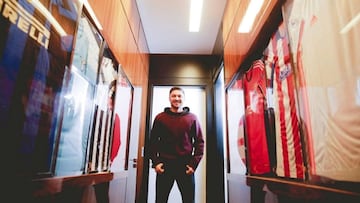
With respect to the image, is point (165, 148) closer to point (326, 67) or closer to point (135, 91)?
point (135, 91)

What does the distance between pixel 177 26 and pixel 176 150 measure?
1628 millimetres

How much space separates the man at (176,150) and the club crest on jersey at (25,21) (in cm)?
166

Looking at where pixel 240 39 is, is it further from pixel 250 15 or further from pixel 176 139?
pixel 176 139

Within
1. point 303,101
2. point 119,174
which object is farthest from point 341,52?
point 119,174

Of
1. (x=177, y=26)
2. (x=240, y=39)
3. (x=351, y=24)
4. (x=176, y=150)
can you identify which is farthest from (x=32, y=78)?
(x=177, y=26)

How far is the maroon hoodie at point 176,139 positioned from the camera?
223 cm

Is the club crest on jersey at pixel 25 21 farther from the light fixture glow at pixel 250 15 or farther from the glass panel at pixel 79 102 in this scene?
the light fixture glow at pixel 250 15

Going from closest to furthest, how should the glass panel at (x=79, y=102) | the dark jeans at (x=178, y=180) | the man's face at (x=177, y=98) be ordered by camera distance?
the glass panel at (x=79, y=102) → the dark jeans at (x=178, y=180) → the man's face at (x=177, y=98)

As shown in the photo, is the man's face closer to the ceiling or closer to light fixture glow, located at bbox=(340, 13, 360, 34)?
the ceiling

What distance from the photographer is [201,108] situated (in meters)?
3.45

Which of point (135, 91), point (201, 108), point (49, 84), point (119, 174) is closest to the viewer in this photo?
point (49, 84)

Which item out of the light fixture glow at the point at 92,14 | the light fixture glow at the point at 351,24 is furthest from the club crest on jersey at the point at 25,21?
the light fixture glow at the point at 351,24

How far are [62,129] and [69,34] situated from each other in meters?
0.40

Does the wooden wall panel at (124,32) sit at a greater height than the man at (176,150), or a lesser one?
greater
